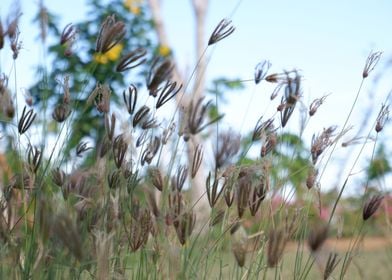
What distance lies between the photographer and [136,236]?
1.64 m

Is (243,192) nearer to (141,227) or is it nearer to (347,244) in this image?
(141,227)

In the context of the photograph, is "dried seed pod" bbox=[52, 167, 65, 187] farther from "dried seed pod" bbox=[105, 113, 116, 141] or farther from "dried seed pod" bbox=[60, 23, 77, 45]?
"dried seed pod" bbox=[60, 23, 77, 45]

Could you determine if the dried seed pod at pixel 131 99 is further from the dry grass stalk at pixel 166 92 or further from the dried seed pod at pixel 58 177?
the dried seed pod at pixel 58 177

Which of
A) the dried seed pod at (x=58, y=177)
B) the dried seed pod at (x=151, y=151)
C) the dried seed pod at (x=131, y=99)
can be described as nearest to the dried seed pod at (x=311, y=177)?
the dried seed pod at (x=151, y=151)

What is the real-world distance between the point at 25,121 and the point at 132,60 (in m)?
0.31

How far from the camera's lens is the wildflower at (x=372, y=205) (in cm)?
180

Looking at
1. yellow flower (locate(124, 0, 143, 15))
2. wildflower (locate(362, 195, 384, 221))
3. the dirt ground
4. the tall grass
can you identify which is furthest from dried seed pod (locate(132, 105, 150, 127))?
yellow flower (locate(124, 0, 143, 15))

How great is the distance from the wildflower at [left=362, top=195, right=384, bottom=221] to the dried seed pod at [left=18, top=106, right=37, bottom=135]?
839 millimetres

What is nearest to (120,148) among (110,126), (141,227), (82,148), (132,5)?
(110,126)

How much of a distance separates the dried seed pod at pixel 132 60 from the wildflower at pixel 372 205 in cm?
65

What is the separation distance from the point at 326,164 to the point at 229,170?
0.50 meters

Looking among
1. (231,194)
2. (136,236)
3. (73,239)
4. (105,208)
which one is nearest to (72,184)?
(105,208)

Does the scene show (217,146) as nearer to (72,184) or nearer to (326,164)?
(72,184)

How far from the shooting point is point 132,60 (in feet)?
5.57
